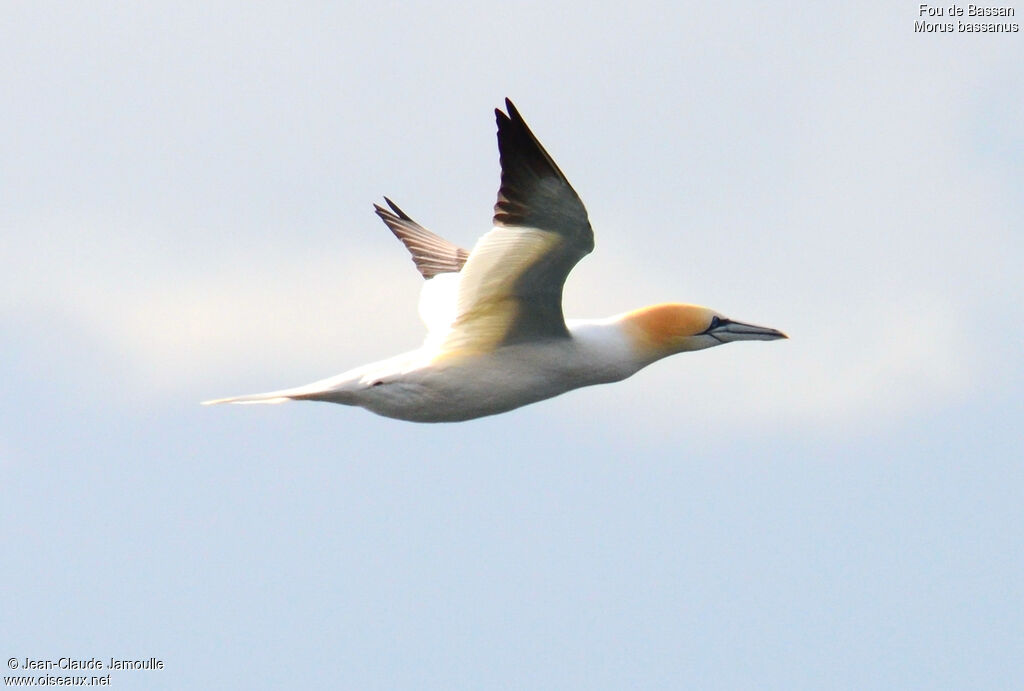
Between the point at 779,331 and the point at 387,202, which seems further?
the point at 387,202

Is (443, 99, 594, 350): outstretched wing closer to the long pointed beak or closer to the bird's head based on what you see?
the bird's head

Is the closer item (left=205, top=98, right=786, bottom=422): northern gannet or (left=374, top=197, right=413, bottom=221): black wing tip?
(left=205, top=98, right=786, bottom=422): northern gannet

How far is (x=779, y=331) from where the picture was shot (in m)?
15.0

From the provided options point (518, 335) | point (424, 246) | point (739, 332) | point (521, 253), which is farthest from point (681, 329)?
point (424, 246)

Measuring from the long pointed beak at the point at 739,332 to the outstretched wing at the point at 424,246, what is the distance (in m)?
2.69

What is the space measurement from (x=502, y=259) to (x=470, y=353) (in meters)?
0.87

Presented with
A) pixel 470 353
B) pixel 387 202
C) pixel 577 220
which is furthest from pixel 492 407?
pixel 387 202

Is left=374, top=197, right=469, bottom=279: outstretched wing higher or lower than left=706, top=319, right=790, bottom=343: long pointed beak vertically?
higher

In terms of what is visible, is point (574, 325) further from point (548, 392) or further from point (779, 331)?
point (779, 331)

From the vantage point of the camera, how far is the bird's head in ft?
47.1

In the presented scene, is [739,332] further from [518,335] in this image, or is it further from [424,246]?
[424,246]

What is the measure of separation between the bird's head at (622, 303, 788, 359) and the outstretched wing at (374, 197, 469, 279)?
2588 mm

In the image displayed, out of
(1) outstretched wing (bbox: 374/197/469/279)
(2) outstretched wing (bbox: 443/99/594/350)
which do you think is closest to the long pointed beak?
(2) outstretched wing (bbox: 443/99/594/350)

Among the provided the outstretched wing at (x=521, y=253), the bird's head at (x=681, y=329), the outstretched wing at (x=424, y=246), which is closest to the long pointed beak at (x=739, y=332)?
the bird's head at (x=681, y=329)
